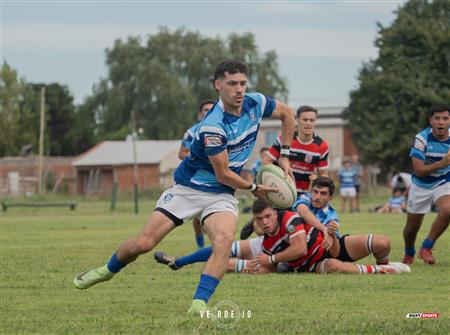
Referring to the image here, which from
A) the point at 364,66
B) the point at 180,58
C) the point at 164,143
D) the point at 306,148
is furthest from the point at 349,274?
the point at 180,58

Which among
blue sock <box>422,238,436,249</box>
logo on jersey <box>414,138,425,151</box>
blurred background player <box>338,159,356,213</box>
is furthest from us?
blurred background player <box>338,159,356,213</box>

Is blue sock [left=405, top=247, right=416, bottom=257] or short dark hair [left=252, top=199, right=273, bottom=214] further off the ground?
short dark hair [left=252, top=199, right=273, bottom=214]

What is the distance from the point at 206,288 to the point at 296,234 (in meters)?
3.78

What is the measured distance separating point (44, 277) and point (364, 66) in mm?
60417

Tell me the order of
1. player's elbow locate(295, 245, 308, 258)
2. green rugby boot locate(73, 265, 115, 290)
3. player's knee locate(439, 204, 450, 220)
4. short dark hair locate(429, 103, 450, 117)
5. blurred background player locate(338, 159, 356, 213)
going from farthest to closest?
blurred background player locate(338, 159, 356, 213) < player's knee locate(439, 204, 450, 220) < short dark hair locate(429, 103, 450, 117) < player's elbow locate(295, 245, 308, 258) < green rugby boot locate(73, 265, 115, 290)

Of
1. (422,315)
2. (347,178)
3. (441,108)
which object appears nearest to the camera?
(422,315)

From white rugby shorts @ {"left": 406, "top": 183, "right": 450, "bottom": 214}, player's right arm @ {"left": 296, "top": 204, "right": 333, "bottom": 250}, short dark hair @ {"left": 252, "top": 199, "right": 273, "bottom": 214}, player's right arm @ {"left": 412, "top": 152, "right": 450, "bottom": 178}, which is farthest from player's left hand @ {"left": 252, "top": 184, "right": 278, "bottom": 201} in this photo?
white rugby shorts @ {"left": 406, "top": 183, "right": 450, "bottom": 214}

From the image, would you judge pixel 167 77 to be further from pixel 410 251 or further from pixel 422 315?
pixel 422 315

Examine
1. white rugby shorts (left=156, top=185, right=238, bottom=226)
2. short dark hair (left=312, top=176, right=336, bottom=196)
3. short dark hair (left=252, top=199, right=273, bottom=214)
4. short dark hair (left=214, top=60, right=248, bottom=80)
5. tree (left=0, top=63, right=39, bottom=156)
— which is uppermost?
short dark hair (left=214, top=60, right=248, bottom=80)

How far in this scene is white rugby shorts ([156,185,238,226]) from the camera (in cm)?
913

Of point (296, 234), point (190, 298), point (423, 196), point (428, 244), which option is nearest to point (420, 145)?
point (423, 196)

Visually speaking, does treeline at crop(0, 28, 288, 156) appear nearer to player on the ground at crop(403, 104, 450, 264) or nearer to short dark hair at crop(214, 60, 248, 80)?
player on the ground at crop(403, 104, 450, 264)

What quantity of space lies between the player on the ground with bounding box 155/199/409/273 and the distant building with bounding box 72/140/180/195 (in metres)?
65.1

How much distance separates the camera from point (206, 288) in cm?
853
